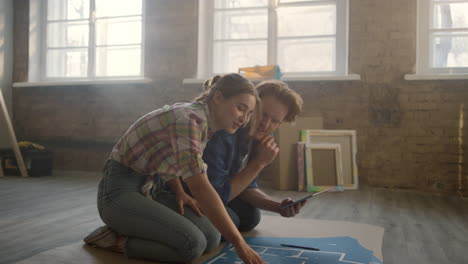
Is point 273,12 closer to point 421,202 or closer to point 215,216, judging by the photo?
point 421,202

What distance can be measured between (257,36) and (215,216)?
3.44 meters

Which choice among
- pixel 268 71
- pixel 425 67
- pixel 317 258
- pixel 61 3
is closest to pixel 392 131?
pixel 425 67

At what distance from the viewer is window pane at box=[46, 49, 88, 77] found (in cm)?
520

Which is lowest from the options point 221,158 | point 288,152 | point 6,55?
point 288,152

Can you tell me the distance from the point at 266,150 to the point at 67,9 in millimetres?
4671

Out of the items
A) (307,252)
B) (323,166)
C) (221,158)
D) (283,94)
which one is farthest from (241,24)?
(307,252)

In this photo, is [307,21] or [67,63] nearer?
[307,21]

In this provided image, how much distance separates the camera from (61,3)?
5398 millimetres

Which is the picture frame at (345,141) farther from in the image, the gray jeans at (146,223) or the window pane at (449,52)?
the gray jeans at (146,223)

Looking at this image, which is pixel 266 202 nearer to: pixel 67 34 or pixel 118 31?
pixel 118 31

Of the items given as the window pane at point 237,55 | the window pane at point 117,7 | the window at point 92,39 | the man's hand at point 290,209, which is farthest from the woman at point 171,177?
the window pane at point 117,7

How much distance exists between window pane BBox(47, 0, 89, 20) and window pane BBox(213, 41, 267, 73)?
1.94m

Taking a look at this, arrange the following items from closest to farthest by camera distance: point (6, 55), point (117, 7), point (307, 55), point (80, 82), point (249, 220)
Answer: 1. point (249, 220)
2. point (307, 55)
3. point (80, 82)
4. point (117, 7)
5. point (6, 55)

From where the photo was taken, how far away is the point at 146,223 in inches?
62.3
